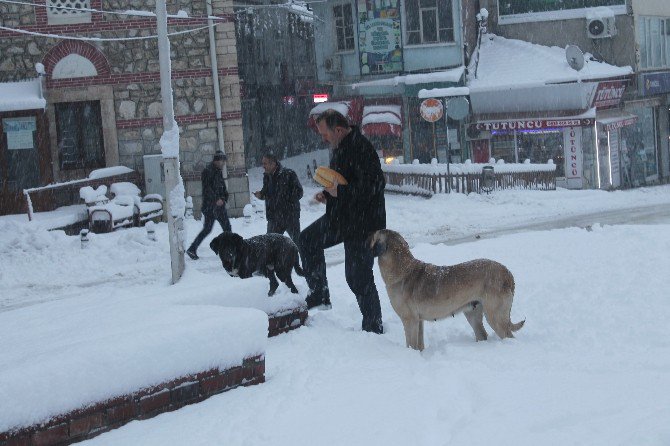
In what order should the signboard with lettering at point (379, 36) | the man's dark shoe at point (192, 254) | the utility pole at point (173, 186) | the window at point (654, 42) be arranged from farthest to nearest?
the window at point (654, 42), the signboard with lettering at point (379, 36), the man's dark shoe at point (192, 254), the utility pole at point (173, 186)

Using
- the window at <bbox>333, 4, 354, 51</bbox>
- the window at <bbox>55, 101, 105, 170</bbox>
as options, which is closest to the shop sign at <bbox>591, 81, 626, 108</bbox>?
the window at <bbox>333, 4, 354, 51</bbox>

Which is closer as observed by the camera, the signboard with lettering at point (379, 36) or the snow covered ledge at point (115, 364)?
the snow covered ledge at point (115, 364)

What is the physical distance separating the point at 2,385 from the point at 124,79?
17.1m

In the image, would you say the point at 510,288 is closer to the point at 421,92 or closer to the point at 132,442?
the point at 132,442

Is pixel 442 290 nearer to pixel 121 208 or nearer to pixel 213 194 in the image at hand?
pixel 213 194

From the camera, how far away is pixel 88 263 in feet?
49.4

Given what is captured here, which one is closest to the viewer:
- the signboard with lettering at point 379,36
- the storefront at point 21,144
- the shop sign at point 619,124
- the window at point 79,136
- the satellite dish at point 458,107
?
the storefront at point 21,144

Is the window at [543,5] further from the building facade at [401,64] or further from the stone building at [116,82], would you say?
the stone building at [116,82]

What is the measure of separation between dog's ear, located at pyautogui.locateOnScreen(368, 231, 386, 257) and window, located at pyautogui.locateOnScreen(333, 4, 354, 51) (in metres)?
25.0

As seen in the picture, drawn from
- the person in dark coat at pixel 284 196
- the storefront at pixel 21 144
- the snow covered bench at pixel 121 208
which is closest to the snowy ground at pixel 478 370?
the person in dark coat at pixel 284 196

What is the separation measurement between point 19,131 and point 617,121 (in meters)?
19.2

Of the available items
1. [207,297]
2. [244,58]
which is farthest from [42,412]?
[244,58]

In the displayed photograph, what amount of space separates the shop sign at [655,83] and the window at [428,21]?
7.09 meters

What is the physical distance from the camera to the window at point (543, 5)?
1214 inches
